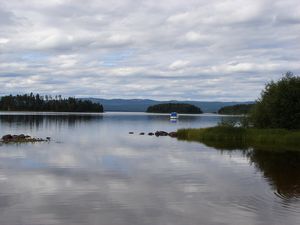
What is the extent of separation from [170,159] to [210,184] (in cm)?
1191

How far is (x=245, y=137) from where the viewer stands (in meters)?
56.3

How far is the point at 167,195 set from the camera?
19.8m

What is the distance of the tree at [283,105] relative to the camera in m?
55.0

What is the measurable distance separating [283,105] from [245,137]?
563 centimetres

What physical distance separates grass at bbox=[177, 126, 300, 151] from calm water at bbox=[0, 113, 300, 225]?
45.6ft

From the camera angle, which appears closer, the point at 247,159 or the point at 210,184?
the point at 210,184

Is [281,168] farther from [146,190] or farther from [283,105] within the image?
[283,105]

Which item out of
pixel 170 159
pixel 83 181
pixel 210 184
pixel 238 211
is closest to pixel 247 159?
pixel 170 159

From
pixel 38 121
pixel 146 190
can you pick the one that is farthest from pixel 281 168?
pixel 38 121

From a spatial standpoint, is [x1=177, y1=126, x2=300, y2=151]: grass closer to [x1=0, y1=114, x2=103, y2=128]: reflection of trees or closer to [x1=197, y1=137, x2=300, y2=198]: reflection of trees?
[x1=197, y1=137, x2=300, y2=198]: reflection of trees

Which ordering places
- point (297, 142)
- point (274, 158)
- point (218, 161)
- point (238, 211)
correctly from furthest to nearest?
point (297, 142) < point (274, 158) < point (218, 161) < point (238, 211)

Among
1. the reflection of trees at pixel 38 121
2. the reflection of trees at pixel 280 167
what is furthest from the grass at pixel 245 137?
the reflection of trees at pixel 38 121

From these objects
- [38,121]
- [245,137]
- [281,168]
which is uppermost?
[38,121]

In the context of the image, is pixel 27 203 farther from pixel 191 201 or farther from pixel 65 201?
pixel 191 201
